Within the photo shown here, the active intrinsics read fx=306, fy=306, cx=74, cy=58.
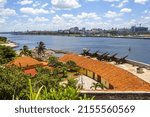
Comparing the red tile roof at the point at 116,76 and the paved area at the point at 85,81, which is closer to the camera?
the red tile roof at the point at 116,76

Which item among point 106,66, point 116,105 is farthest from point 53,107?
point 106,66

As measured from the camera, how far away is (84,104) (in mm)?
5238

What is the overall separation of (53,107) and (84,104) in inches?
20.9

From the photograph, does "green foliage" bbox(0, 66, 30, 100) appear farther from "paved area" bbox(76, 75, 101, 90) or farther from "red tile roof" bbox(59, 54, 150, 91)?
"paved area" bbox(76, 75, 101, 90)

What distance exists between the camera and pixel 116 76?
132 feet

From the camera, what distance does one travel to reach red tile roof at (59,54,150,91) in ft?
101

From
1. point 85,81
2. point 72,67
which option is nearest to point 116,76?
point 85,81

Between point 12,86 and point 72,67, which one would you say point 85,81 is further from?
point 12,86

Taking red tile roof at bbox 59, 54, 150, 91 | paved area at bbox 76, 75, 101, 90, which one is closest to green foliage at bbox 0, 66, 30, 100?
red tile roof at bbox 59, 54, 150, 91

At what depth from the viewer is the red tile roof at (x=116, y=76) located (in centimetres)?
3064

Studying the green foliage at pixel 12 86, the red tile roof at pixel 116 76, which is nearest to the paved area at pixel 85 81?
the red tile roof at pixel 116 76

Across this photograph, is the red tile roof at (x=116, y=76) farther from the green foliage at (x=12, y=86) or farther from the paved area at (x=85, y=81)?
the green foliage at (x=12, y=86)

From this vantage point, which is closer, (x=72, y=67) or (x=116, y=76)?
(x=116, y=76)

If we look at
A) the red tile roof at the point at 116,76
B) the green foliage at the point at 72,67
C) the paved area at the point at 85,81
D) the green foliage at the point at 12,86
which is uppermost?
the green foliage at the point at 12,86
